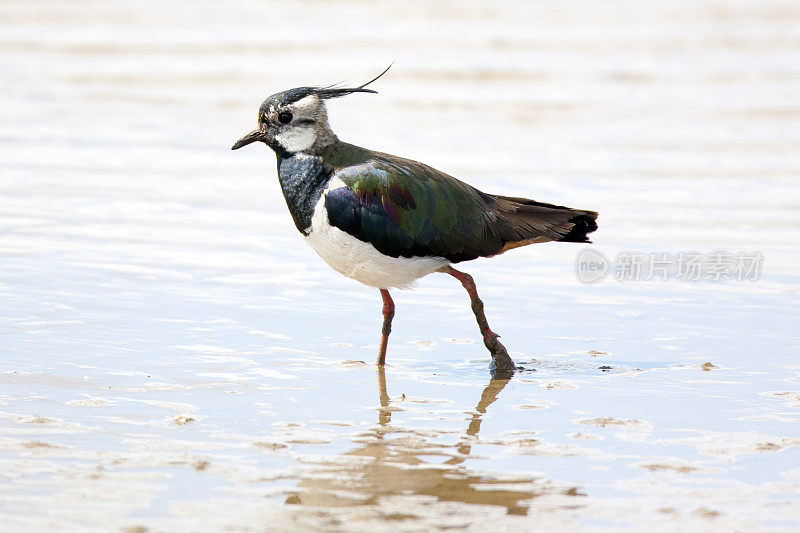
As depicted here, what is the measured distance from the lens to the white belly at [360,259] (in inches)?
301

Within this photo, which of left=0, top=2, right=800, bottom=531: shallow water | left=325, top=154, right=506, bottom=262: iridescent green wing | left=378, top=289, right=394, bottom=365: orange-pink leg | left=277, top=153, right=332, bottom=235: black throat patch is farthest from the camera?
left=378, top=289, right=394, bottom=365: orange-pink leg

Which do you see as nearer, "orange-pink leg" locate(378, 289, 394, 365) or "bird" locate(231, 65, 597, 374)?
"bird" locate(231, 65, 597, 374)

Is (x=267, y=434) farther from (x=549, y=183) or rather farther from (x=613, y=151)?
(x=613, y=151)

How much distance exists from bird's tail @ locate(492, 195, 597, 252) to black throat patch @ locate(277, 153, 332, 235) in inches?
49.1

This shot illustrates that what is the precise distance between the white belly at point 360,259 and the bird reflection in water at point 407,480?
1.42 m

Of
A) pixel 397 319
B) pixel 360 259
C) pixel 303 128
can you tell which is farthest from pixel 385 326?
pixel 303 128

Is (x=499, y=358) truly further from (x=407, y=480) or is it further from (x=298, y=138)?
(x=407, y=480)

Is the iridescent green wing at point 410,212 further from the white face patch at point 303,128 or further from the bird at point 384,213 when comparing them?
the white face patch at point 303,128

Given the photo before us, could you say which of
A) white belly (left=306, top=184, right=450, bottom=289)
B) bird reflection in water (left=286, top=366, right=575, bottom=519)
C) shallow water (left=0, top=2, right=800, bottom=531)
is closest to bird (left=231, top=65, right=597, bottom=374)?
white belly (left=306, top=184, right=450, bottom=289)

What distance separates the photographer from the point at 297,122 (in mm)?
7988

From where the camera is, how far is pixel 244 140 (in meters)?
8.18

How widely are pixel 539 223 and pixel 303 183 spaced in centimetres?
161

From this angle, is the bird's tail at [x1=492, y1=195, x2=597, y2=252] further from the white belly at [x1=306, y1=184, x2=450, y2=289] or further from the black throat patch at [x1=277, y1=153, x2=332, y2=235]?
the black throat patch at [x1=277, y1=153, x2=332, y2=235]

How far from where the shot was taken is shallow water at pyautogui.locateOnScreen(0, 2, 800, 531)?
5.79m
